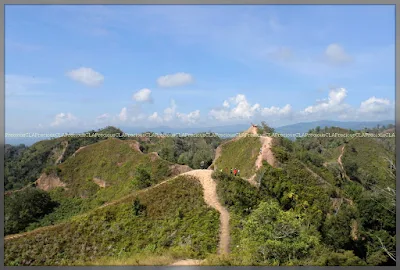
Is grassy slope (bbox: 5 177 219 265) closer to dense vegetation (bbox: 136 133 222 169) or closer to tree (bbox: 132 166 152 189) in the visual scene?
tree (bbox: 132 166 152 189)

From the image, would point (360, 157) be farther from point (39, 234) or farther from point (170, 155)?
point (39, 234)

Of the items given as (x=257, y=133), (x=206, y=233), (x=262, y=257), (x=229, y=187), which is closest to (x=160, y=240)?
(x=206, y=233)

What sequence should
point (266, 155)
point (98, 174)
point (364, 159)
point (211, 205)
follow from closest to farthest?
point (211, 205) → point (266, 155) → point (98, 174) → point (364, 159)

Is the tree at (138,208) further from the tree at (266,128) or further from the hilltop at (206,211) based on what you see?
the tree at (266,128)

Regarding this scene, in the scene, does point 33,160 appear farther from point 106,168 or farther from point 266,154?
point 266,154

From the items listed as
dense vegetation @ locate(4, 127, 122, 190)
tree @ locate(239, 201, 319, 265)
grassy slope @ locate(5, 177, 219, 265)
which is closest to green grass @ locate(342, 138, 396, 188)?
grassy slope @ locate(5, 177, 219, 265)

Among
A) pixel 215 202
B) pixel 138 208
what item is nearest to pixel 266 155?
pixel 215 202
